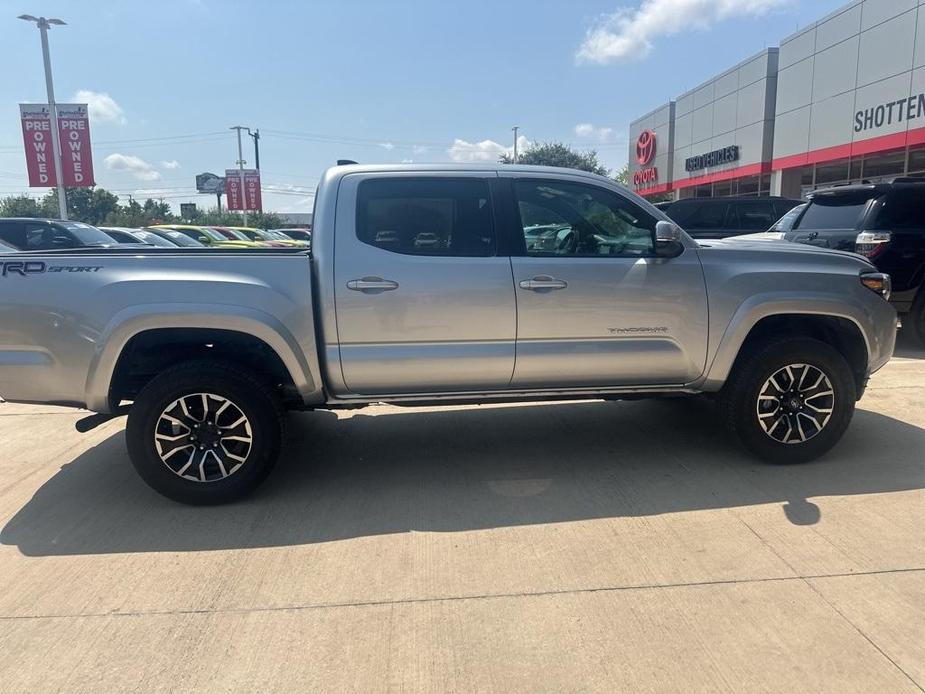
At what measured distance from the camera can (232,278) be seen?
3.75m

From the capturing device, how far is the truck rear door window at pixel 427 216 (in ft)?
13.1

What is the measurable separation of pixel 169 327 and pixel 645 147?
115 ft

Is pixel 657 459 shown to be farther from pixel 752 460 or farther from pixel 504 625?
pixel 504 625

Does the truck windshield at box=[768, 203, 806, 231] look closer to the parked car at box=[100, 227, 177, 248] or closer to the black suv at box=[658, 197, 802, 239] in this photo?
the black suv at box=[658, 197, 802, 239]

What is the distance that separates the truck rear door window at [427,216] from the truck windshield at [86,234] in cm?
1071

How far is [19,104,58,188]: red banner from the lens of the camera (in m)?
21.7

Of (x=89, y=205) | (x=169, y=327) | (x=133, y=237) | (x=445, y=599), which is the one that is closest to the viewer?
(x=445, y=599)

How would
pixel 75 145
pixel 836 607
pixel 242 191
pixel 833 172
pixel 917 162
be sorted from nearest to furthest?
1. pixel 836 607
2. pixel 917 162
3. pixel 833 172
4. pixel 75 145
5. pixel 242 191

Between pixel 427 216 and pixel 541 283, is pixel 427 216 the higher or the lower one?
the higher one

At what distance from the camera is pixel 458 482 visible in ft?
13.9

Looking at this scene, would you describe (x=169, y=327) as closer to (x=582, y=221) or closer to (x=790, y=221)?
(x=582, y=221)

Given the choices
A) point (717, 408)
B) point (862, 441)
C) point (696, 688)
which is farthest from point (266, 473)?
point (862, 441)

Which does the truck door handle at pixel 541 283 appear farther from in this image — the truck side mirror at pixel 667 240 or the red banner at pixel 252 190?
the red banner at pixel 252 190

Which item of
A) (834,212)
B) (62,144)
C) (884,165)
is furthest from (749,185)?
(62,144)
